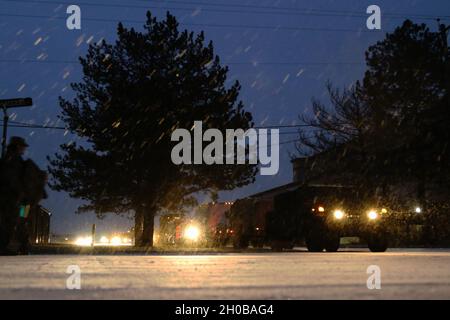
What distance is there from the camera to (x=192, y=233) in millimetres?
35719

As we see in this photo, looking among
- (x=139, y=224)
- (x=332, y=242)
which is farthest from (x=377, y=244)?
(x=139, y=224)

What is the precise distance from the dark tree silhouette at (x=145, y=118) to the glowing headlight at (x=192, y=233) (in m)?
1.69

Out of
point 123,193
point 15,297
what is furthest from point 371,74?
point 15,297

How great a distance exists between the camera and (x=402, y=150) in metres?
32.1

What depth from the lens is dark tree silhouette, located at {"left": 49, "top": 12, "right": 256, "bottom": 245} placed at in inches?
1270

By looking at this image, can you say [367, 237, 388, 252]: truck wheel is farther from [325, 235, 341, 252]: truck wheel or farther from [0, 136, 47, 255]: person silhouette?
[0, 136, 47, 255]: person silhouette

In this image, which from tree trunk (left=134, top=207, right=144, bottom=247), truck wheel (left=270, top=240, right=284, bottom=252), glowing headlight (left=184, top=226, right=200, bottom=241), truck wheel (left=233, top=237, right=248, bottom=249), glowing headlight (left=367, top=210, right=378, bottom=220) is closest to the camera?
glowing headlight (left=367, top=210, right=378, bottom=220)

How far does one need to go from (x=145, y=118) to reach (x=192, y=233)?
7.54 meters

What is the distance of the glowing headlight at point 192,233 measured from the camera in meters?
34.9

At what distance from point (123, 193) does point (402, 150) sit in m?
14.4

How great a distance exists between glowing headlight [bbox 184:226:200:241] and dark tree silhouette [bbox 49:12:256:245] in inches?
66.6

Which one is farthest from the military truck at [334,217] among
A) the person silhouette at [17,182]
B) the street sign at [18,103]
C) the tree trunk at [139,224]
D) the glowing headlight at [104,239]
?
the glowing headlight at [104,239]

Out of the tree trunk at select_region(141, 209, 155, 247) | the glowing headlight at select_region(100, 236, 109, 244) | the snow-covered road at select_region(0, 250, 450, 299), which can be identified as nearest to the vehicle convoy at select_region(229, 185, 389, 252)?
the snow-covered road at select_region(0, 250, 450, 299)

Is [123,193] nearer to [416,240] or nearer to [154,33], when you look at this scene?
[154,33]
